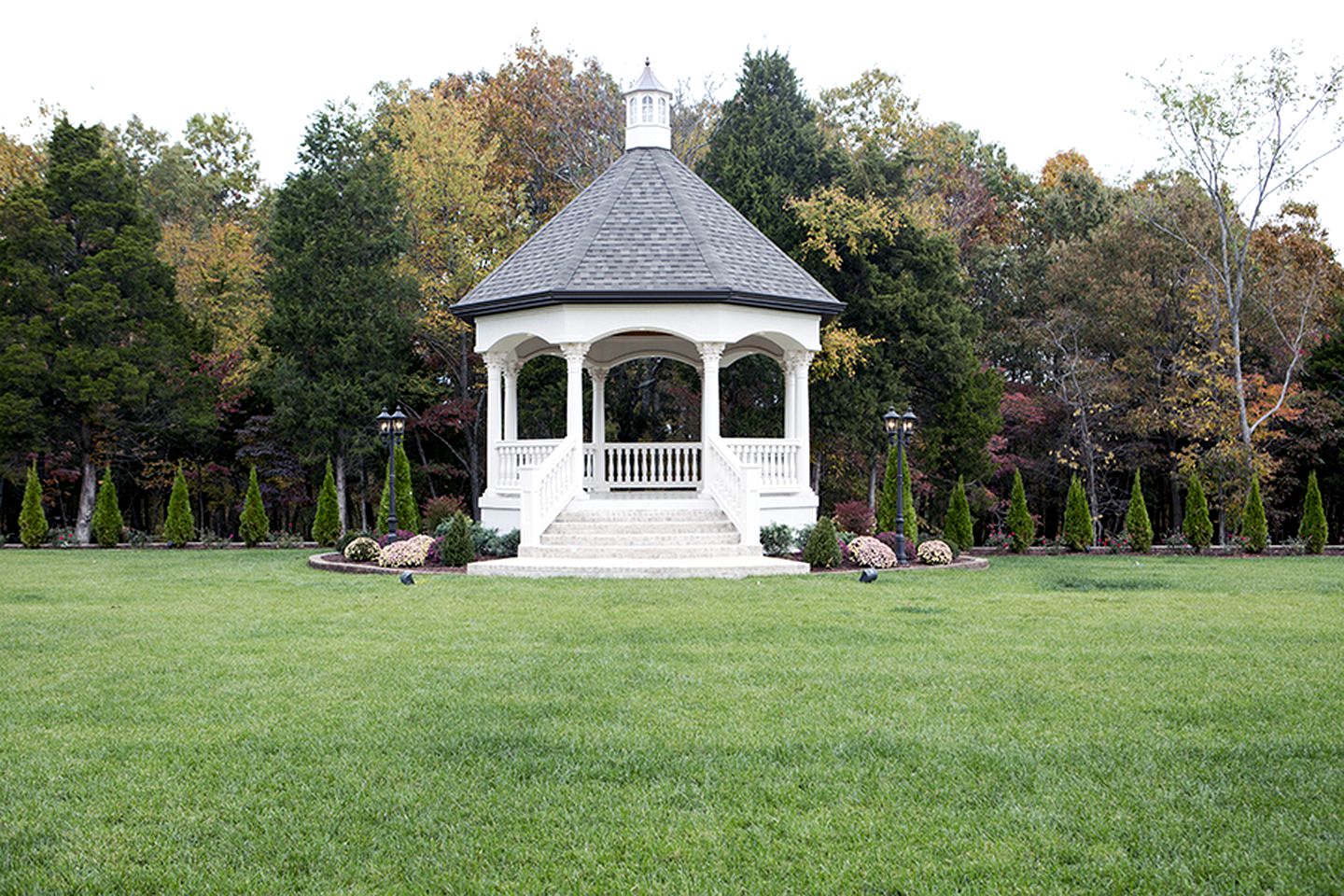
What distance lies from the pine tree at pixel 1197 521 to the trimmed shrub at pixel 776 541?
8853 mm

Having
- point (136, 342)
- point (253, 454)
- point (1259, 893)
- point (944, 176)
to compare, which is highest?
point (944, 176)

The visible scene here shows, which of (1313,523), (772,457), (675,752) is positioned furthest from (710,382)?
(675,752)

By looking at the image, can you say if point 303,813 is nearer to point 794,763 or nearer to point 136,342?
point 794,763

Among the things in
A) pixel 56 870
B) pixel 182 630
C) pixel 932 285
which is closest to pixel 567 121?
pixel 932 285

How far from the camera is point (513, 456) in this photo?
20.0 m

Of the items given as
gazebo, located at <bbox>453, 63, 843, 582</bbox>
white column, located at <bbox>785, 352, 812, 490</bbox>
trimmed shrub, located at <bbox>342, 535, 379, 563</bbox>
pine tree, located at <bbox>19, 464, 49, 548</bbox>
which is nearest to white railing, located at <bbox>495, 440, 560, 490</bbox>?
gazebo, located at <bbox>453, 63, 843, 582</bbox>

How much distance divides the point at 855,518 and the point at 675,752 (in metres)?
16.2

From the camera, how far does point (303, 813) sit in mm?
5043

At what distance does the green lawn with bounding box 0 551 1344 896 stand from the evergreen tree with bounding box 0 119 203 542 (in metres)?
16.3

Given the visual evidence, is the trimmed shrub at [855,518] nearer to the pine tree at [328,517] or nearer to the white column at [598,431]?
the white column at [598,431]

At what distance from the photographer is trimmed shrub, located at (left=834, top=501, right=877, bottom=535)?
71.0ft

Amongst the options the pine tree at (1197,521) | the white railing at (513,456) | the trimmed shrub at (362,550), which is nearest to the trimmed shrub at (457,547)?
the trimmed shrub at (362,550)

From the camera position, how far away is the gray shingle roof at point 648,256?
61.1 feet

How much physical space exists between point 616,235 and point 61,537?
47.7 ft
